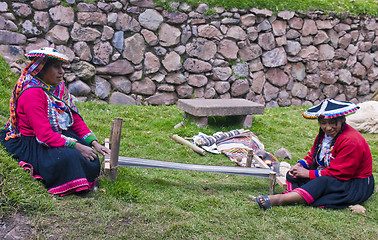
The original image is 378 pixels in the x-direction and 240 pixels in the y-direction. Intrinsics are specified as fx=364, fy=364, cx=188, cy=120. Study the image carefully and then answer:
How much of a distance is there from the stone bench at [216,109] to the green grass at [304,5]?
2.67m

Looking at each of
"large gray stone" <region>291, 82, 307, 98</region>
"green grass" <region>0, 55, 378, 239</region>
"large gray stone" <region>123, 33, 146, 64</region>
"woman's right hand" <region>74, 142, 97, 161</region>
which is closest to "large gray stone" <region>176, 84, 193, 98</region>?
"large gray stone" <region>123, 33, 146, 64</region>

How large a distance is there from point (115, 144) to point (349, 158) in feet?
7.26

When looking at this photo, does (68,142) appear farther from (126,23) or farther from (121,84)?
(126,23)

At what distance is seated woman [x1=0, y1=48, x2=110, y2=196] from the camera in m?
3.12

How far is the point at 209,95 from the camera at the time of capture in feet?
28.6

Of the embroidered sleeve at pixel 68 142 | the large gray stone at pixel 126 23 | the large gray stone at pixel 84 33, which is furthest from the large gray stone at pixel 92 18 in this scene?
the embroidered sleeve at pixel 68 142

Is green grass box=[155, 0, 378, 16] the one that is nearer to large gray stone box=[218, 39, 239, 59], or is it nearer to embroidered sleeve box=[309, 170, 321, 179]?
large gray stone box=[218, 39, 239, 59]

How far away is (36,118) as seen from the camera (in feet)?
10.1

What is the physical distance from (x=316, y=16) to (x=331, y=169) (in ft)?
23.1

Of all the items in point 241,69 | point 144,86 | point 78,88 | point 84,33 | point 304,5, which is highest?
point 304,5

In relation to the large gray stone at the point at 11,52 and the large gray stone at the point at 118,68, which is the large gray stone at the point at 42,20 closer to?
the large gray stone at the point at 11,52

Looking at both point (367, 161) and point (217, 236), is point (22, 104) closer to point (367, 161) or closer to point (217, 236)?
point (217, 236)

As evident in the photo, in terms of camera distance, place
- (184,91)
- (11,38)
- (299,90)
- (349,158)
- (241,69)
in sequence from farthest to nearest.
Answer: (299,90), (241,69), (184,91), (11,38), (349,158)

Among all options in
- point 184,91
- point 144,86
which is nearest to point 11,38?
point 144,86
